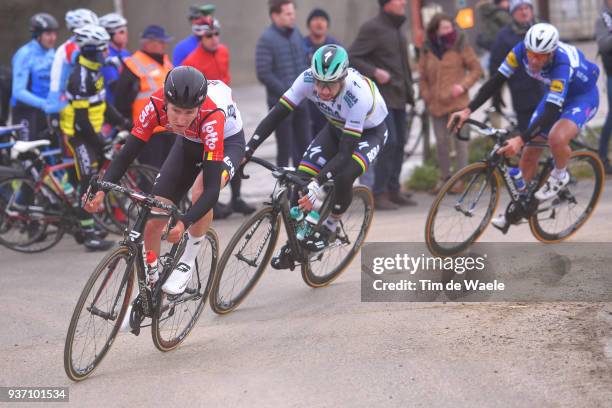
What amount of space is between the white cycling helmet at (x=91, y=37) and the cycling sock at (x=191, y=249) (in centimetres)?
314

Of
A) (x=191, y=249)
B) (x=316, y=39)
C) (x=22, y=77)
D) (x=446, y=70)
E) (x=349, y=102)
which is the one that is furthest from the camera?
(x=316, y=39)

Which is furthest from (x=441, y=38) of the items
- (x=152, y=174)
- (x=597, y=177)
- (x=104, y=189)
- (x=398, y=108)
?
(x=104, y=189)

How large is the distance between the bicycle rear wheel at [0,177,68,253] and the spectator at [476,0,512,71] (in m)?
5.92

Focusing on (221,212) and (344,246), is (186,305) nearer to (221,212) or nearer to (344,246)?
(344,246)

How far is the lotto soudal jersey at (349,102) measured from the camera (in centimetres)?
702

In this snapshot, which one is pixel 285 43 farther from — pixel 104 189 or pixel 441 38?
pixel 104 189

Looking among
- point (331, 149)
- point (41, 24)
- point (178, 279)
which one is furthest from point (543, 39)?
point (41, 24)

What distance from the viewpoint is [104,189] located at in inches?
221

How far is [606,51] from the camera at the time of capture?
10.8m

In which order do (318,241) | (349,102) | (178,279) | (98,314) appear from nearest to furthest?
(98,314) → (178,279) → (349,102) → (318,241)

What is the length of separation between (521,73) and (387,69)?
1425 mm

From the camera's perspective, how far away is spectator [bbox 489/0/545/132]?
10523 millimetres

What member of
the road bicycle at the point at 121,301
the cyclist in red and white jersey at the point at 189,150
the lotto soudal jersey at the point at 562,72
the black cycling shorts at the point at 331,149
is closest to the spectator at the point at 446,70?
the lotto soudal jersey at the point at 562,72

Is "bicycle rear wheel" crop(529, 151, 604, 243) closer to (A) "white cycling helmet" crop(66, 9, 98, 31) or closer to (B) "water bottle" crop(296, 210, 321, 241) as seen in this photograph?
(B) "water bottle" crop(296, 210, 321, 241)
